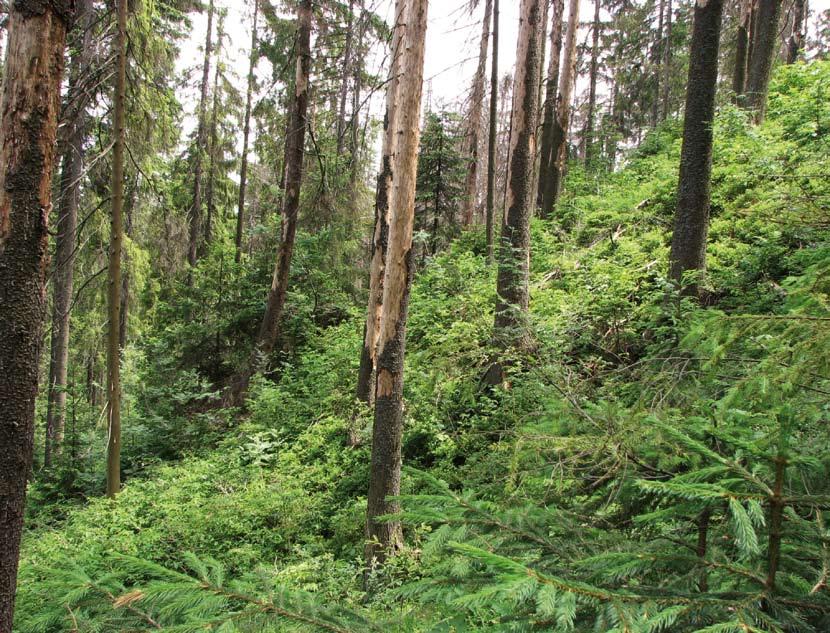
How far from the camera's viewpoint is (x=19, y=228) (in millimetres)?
3072

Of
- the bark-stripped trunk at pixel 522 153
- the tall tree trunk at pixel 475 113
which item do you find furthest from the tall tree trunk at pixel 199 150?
the bark-stripped trunk at pixel 522 153

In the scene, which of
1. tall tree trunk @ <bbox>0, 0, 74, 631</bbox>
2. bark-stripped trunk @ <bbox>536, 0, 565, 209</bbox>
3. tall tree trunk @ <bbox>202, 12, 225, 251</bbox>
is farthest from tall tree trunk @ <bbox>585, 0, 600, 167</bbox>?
tall tree trunk @ <bbox>0, 0, 74, 631</bbox>

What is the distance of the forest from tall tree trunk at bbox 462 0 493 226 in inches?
5.5

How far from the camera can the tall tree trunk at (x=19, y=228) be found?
304cm

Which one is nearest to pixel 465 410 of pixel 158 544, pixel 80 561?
pixel 158 544

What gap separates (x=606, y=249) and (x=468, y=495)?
8451 millimetres

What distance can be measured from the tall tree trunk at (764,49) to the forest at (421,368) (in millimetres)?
65

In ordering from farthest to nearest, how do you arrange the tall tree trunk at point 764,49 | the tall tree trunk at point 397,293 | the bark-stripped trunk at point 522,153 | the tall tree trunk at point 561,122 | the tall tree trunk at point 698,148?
the tall tree trunk at point 561,122, the tall tree trunk at point 764,49, the bark-stripped trunk at point 522,153, the tall tree trunk at point 698,148, the tall tree trunk at point 397,293

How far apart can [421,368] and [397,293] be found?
6.56 ft

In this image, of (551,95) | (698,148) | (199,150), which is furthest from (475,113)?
(199,150)

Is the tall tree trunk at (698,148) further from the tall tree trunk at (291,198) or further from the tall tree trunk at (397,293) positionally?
the tall tree trunk at (291,198)

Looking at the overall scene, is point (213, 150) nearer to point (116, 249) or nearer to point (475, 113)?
point (475, 113)

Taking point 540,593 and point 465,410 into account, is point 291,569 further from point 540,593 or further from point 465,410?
point 540,593

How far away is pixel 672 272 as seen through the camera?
231 inches
